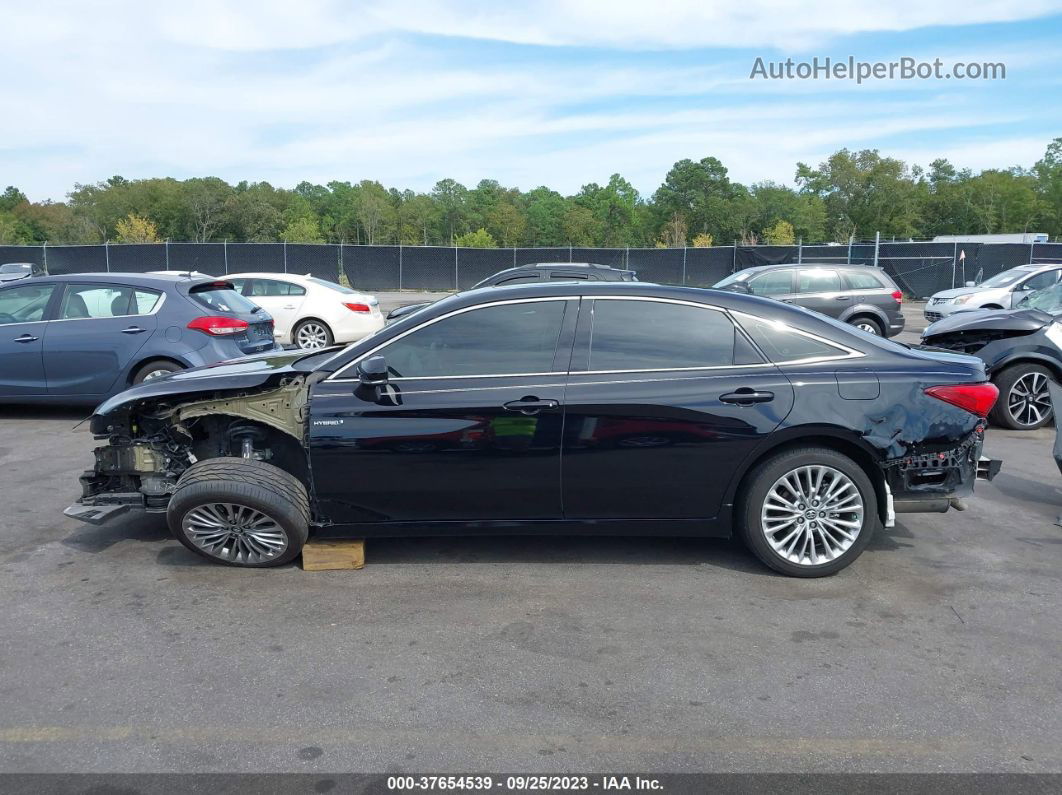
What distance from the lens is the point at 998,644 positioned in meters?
4.02

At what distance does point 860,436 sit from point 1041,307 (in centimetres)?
660

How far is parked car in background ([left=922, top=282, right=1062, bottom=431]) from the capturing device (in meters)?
8.75

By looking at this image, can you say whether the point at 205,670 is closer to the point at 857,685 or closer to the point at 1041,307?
the point at 857,685

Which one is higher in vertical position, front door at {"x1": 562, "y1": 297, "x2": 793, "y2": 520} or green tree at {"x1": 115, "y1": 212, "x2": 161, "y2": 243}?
green tree at {"x1": 115, "y1": 212, "x2": 161, "y2": 243}

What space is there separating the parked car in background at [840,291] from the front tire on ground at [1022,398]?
6286mm

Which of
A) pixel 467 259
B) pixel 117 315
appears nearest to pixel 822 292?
pixel 117 315

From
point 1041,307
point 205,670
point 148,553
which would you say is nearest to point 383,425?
point 205,670

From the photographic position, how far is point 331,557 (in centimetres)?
497

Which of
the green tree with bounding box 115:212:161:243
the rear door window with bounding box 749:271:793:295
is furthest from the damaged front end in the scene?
the green tree with bounding box 115:212:161:243

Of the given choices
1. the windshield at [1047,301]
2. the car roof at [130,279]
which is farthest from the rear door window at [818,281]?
the car roof at [130,279]

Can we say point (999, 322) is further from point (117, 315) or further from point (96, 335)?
point (96, 335)

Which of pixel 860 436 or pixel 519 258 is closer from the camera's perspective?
pixel 860 436

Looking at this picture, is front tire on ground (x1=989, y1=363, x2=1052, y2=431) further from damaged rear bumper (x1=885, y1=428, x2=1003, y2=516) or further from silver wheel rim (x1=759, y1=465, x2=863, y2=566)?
silver wheel rim (x1=759, y1=465, x2=863, y2=566)

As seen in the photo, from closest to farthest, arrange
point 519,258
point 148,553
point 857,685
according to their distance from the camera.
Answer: point 857,685
point 148,553
point 519,258
